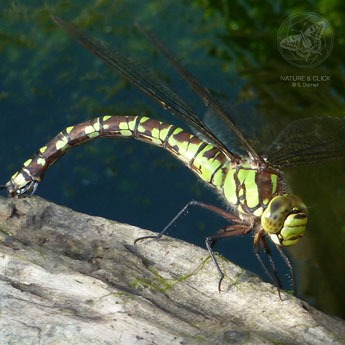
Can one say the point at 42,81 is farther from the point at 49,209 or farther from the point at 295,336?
the point at 295,336

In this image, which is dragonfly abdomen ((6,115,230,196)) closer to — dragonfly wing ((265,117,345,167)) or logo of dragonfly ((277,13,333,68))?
dragonfly wing ((265,117,345,167))

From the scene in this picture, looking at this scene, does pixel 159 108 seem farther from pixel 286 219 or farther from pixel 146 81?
pixel 286 219

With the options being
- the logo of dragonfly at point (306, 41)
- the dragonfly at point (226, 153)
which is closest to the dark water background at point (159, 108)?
the logo of dragonfly at point (306, 41)

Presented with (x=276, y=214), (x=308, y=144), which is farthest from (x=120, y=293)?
(x=308, y=144)

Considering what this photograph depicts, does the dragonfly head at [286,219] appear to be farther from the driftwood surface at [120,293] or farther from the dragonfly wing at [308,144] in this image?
the dragonfly wing at [308,144]

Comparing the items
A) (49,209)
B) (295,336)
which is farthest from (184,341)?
(49,209)

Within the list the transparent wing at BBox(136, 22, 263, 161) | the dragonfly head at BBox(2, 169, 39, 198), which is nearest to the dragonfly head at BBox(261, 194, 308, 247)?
the transparent wing at BBox(136, 22, 263, 161)
